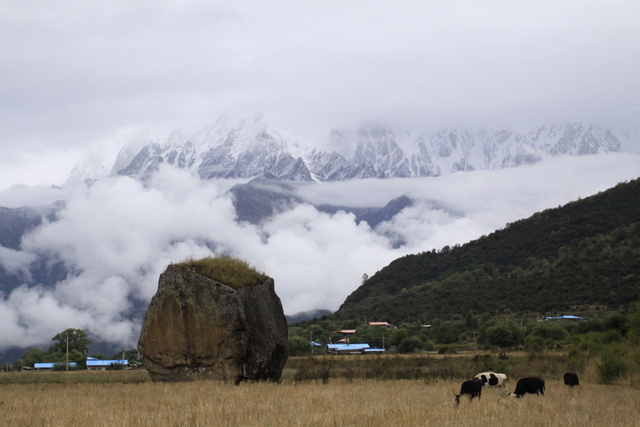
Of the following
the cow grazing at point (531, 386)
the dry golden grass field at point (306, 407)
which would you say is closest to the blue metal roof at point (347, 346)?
the dry golden grass field at point (306, 407)

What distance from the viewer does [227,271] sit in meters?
28.9

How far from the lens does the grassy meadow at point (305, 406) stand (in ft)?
50.8

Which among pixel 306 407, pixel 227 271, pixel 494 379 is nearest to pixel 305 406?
pixel 306 407

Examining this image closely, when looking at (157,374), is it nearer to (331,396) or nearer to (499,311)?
(331,396)

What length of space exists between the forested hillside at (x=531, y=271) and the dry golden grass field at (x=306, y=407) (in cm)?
7263

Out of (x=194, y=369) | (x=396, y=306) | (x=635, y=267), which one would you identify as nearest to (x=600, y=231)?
(x=635, y=267)

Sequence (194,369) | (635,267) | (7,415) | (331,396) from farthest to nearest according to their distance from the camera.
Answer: (635,267) → (194,369) → (331,396) → (7,415)

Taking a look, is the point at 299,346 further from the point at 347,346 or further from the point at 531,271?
the point at 531,271

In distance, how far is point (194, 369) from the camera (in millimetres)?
27734

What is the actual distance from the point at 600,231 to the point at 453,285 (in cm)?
2966

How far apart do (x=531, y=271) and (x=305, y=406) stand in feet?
353

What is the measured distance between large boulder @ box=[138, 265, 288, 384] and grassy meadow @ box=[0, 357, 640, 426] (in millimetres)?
1683

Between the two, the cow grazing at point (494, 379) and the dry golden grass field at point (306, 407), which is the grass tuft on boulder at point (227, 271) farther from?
the cow grazing at point (494, 379)

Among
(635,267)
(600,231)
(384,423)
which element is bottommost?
(384,423)
